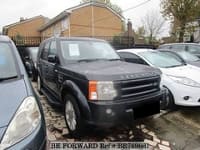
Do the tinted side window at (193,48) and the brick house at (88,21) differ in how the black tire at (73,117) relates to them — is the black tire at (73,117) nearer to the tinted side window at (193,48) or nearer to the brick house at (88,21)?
the tinted side window at (193,48)

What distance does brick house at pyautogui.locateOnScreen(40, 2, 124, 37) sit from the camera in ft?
80.9

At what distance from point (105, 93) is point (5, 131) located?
1579 mm

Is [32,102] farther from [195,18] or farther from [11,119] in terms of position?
[195,18]

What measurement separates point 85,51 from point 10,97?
2519 mm

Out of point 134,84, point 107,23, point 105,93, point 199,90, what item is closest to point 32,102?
point 105,93

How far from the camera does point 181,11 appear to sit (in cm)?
1969

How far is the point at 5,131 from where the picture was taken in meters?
1.81

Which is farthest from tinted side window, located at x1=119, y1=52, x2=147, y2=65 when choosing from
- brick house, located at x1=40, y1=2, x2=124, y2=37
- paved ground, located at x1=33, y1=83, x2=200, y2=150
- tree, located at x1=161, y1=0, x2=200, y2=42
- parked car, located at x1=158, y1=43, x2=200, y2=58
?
brick house, located at x1=40, y1=2, x2=124, y2=37

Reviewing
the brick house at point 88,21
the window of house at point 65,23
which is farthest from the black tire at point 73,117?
the window of house at point 65,23

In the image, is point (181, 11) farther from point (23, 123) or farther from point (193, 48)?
point (23, 123)

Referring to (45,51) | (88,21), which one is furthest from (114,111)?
(88,21)

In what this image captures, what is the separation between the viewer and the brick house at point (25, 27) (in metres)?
36.3

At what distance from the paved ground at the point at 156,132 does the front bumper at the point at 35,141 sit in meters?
1.56

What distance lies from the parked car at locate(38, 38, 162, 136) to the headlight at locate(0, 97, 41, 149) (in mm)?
1118
